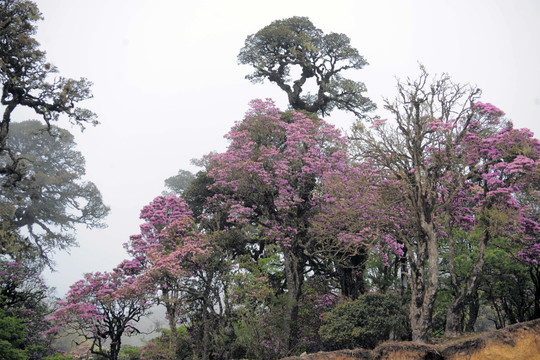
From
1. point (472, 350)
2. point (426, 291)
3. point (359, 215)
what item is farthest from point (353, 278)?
point (472, 350)

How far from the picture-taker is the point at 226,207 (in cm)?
2094

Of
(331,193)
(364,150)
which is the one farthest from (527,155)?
(331,193)

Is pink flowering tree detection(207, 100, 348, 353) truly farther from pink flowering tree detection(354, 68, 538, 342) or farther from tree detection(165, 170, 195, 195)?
tree detection(165, 170, 195, 195)

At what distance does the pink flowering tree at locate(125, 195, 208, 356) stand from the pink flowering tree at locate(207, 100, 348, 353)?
2.63 m

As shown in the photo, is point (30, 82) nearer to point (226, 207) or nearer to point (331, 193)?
point (226, 207)

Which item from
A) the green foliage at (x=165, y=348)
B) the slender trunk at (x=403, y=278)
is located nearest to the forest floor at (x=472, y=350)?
the slender trunk at (x=403, y=278)

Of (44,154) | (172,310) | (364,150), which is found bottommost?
(172,310)

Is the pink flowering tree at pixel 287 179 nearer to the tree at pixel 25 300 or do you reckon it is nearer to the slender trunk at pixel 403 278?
the slender trunk at pixel 403 278

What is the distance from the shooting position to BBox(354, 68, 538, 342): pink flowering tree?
42.8 ft

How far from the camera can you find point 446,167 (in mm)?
14688

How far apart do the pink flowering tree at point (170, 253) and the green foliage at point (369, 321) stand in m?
6.56

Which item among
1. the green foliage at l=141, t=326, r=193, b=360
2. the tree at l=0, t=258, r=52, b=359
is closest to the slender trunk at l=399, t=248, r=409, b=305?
the green foliage at l=141, t=326, r=193, b=360

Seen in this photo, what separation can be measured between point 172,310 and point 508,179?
596 inches

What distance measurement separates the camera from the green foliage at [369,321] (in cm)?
1370
